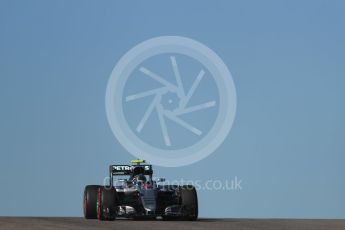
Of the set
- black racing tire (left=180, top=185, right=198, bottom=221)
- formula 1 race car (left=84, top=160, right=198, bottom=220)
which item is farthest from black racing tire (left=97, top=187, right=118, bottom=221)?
black racing tire (left=180, top=185, right=198, bottom=221)

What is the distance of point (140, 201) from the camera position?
40031 millimetres

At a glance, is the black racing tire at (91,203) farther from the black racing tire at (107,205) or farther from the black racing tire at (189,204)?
the black racing tire at (189,204)

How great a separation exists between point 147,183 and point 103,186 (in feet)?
6.63

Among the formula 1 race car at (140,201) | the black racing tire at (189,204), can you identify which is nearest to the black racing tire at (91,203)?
the formula 1 race car at (140,201)

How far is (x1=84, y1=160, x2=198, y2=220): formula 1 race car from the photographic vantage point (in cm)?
3891

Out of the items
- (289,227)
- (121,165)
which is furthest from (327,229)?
(121,165)

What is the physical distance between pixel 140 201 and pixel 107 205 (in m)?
1.92

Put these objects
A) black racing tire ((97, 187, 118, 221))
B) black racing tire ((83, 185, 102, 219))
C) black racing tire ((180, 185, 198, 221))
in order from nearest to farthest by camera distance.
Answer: black racing tire ((97, 187, 118, 221)) → black racing tire ((180, 185, 198, 221)) → black racing tire ((83, 185, 102, 219))

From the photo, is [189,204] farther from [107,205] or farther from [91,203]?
[91,203]

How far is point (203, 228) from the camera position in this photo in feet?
100

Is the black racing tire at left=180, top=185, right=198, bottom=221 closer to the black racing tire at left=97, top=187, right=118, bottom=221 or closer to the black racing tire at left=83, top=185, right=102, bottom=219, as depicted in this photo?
the black racing tire at left=97, top=187, right=118, bottom=221

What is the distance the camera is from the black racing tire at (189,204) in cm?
3962

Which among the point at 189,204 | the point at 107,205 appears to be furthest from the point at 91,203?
the point at 189,204

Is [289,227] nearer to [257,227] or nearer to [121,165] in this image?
[257,227]
